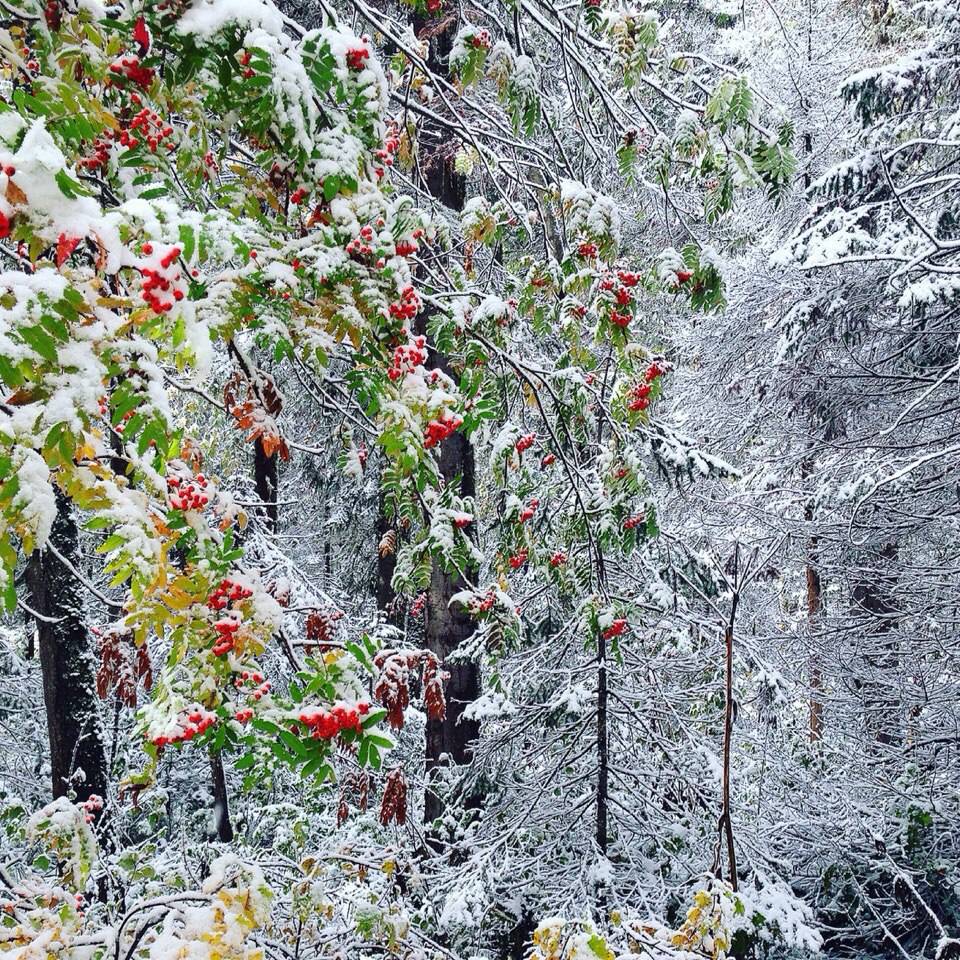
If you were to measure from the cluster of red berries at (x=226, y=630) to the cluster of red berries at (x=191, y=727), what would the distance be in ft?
0.75

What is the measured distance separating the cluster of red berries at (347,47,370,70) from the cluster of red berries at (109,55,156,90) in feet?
1.68

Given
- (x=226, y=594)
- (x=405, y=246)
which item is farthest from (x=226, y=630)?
(x=405, y=246)

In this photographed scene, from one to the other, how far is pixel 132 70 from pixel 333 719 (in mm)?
1664

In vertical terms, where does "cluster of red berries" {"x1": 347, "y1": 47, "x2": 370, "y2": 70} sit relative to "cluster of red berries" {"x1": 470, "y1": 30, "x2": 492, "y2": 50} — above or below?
below

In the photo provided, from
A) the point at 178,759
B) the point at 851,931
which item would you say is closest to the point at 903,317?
the point at 851,931

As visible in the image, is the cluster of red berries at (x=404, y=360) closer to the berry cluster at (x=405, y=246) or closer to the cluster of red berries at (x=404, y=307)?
the cluster of red berries at (x=404, y=307)

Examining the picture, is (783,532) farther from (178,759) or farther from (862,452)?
(178,759)

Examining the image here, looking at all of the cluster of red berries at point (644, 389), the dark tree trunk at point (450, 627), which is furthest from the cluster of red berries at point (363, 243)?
the dark tree trunk at point (450, 627)

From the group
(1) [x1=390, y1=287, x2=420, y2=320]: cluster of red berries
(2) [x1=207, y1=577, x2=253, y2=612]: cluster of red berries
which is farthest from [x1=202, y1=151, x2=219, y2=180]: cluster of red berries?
(2) [x1=207, y1=577, x2=253, y2=612]: cluster of red berries

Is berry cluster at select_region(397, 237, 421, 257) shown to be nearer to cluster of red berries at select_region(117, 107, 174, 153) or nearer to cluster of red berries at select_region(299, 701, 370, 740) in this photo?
cluster of red berries at select_region(117, 107, 174, 153)

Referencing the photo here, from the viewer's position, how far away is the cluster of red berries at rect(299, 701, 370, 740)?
5.72 ft

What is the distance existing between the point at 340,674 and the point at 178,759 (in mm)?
10618

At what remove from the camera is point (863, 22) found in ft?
31.5

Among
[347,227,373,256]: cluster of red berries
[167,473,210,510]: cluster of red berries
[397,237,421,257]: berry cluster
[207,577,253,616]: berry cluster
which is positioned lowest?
[207,577,253,616]: berry cluster
